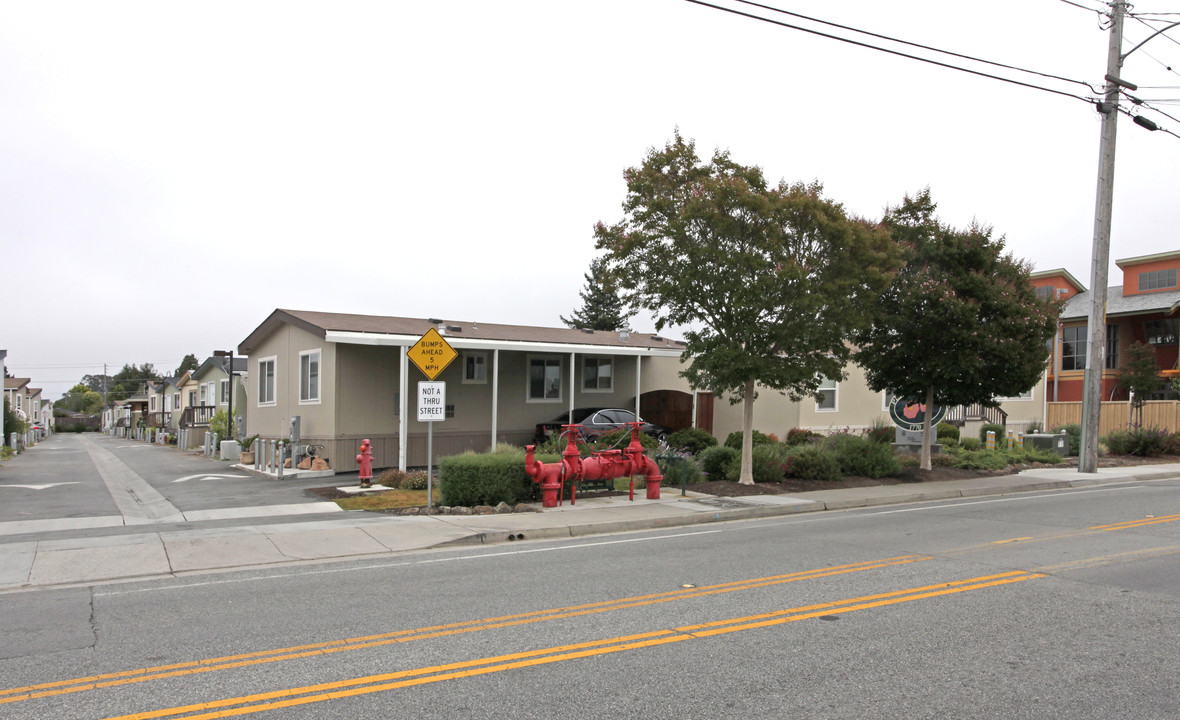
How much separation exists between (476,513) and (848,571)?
6.59m

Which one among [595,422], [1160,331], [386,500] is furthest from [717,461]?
[1160,331]

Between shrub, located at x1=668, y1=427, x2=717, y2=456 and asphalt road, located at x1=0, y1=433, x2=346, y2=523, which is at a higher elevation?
shrub, located at x1=668, y1=427, x2=717, y2=456

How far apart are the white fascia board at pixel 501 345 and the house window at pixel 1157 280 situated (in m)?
29.6

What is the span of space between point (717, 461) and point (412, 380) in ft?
28.4

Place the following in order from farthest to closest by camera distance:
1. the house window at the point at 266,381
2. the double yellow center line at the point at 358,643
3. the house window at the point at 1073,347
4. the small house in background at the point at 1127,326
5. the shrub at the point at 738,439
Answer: the house window at the point at 1073,347 → the small house in background at the point at 1127,326 → the house window at the point at 266,381 → the shrub at the point at 738,439 → the double yellow center line at the point at 358,643

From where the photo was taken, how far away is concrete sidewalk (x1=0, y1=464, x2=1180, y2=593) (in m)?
9.38

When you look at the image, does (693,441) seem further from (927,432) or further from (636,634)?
(636,634)

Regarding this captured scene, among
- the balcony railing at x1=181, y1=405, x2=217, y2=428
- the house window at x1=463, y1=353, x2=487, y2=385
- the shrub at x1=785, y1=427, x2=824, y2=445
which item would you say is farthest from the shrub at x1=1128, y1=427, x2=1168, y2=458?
the balcony railing at x1=181, y1=405, x2=217, y2=428

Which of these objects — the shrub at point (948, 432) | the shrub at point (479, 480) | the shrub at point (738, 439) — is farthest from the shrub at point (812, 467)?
the shrub at point (948, 432)

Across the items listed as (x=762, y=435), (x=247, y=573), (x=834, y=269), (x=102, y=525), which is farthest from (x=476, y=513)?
(x=762, y=435)

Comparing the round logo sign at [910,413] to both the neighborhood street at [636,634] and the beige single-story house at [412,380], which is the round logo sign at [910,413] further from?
the neighborhood street at [636,634]

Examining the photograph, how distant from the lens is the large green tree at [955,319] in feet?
57.3

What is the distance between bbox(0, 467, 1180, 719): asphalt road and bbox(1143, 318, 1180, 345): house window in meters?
33.9

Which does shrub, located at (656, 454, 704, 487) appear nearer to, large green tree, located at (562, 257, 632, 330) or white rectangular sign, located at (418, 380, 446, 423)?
white rectangular sign, located at (418, 380, 446, 423)
